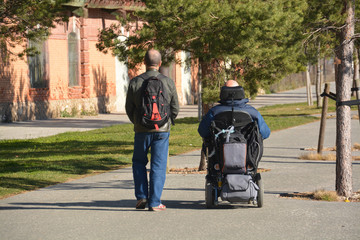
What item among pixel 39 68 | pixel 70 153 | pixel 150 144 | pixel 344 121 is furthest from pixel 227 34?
pixel 39 68

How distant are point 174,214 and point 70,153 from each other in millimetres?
7716

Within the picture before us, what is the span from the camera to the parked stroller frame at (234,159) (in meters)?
7.75

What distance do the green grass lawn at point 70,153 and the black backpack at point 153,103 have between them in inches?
110

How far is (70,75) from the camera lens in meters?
28.2

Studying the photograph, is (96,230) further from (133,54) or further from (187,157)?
(187,157)

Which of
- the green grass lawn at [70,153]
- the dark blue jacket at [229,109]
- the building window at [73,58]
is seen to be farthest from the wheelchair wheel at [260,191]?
the building window at [73,58]

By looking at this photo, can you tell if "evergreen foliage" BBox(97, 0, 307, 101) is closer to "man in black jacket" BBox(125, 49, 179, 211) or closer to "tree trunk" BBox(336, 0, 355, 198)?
"tree trunk" BBox(336, 0, 355, 198)

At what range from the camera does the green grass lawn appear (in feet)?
37.2

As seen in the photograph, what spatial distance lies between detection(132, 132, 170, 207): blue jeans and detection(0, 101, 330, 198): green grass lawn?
2.42 meters

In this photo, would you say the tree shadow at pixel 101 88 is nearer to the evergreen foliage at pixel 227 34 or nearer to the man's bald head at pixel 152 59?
the evergreen foliage at pixel 227 34

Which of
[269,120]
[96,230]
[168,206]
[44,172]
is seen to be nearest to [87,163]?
[44,172]

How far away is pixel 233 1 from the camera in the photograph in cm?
1219

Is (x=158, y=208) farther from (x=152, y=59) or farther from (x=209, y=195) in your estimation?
(x=152, y=59)

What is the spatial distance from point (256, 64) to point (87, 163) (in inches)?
141
